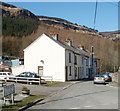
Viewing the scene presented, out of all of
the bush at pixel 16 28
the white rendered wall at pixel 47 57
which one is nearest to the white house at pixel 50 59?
the white rendered wall at pixel 47 57

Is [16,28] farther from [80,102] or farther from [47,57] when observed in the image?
[80,102]

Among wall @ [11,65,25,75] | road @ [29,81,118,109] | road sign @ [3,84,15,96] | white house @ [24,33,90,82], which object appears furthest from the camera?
wall @ [11,65,25,75]

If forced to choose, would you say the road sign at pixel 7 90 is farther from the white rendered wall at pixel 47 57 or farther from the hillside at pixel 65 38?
the hillside at pixel 65 38

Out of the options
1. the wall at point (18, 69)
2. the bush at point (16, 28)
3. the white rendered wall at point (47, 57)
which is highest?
the bush at point (16, 28)

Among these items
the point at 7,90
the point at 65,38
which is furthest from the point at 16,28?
the point at 7,90

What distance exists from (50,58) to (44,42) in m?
2.90

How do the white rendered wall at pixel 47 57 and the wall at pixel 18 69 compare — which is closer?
the white rendered wall at pixel 47 57

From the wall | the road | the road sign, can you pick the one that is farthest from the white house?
the road sign

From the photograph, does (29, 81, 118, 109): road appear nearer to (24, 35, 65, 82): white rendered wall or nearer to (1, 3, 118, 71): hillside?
(24, 35, 65, 82): white rendered wall

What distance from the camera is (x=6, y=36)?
107m

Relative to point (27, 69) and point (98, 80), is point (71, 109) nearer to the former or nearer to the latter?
point (98, 80)

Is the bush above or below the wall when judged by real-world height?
above

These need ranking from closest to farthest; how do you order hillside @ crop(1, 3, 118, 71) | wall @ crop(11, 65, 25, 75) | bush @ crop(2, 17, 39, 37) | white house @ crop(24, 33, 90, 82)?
white house @ crop(24, 33, 90, 82) → wall @ crop(11, 65, 25, 75) → hillside @ crop(1, 3, 118, 71) → bush @ crop(2, 17, 39, 37)

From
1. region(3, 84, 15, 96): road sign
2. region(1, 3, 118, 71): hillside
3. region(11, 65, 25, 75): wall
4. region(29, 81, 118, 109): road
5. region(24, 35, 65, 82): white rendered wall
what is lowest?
Result: region(29, 81, 118, 109): road
